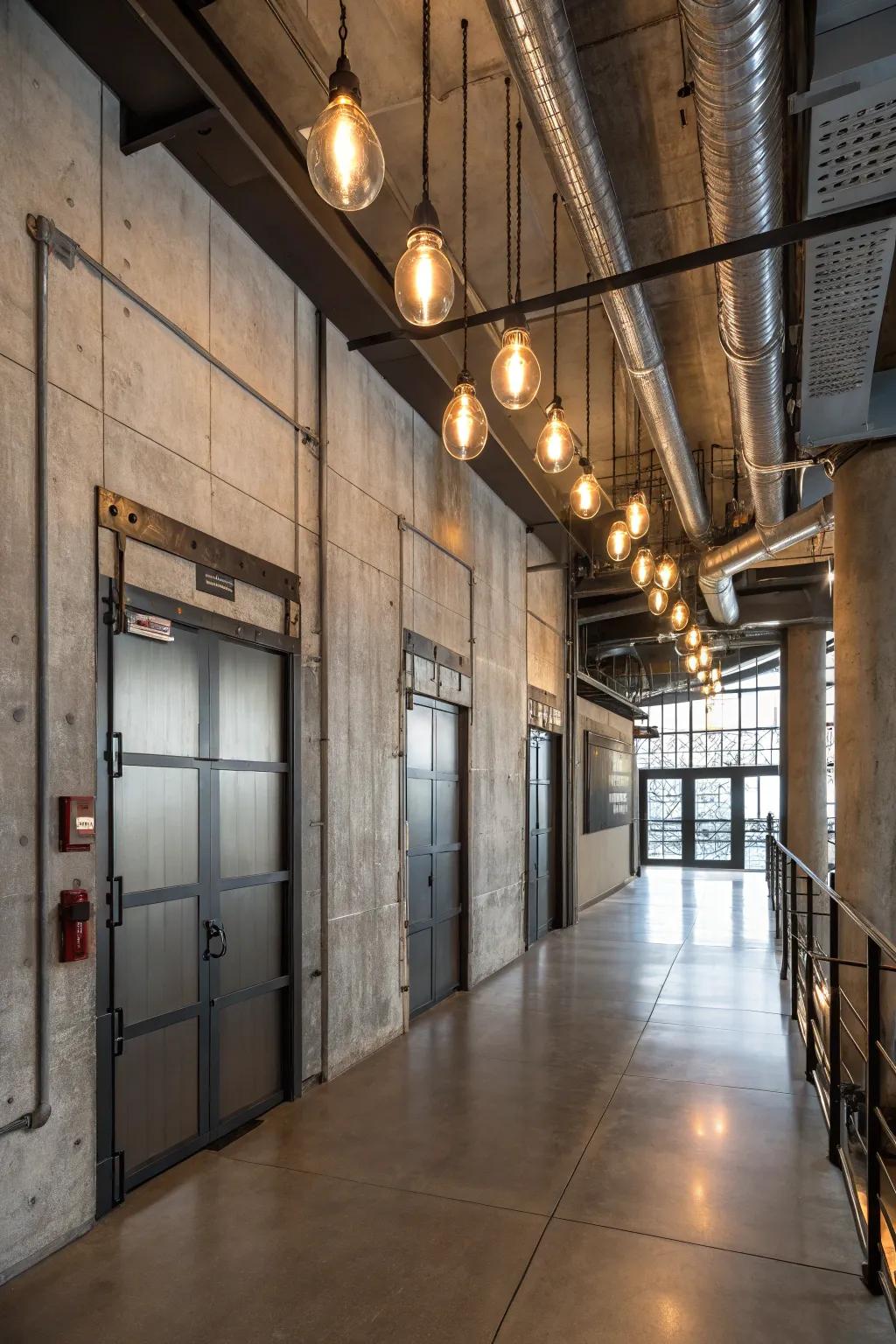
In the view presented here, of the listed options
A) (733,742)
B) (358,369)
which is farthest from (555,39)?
(733,742)

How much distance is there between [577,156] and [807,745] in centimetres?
1072

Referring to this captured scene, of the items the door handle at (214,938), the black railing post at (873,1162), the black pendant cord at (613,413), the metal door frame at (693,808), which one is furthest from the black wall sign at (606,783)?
the black railing post at (873,1162)

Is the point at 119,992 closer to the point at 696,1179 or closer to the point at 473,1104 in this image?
the point at 473,1104

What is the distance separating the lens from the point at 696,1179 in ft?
11.6

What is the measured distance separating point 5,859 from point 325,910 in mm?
2173

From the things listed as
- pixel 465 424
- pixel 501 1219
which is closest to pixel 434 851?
pixel 501 1219

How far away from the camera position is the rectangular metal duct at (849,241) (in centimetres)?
267

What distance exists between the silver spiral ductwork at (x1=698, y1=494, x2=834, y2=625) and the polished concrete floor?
12.8 feet

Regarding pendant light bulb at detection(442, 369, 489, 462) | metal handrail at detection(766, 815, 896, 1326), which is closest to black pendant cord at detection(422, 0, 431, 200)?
pendant light bulb at detection(442, 369, 489, 462)

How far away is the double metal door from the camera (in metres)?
3.33

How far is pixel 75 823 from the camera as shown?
3.02 metres

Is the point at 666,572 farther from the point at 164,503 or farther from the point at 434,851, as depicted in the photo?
the point at 164,503

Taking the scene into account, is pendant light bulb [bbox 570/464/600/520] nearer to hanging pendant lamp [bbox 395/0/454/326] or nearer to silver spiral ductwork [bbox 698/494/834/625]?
hanging pendant lamp [bbox 395/0/454/326]

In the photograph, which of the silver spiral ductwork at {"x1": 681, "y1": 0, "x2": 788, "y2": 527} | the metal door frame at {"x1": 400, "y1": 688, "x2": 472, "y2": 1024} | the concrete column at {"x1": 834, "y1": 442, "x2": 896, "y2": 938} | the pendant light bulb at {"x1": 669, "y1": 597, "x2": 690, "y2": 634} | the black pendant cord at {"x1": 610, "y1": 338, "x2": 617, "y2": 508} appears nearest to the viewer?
the silver spiral ductwork at {"x1": 681, "y1": 0, "x2": 788, "y2": 527}
